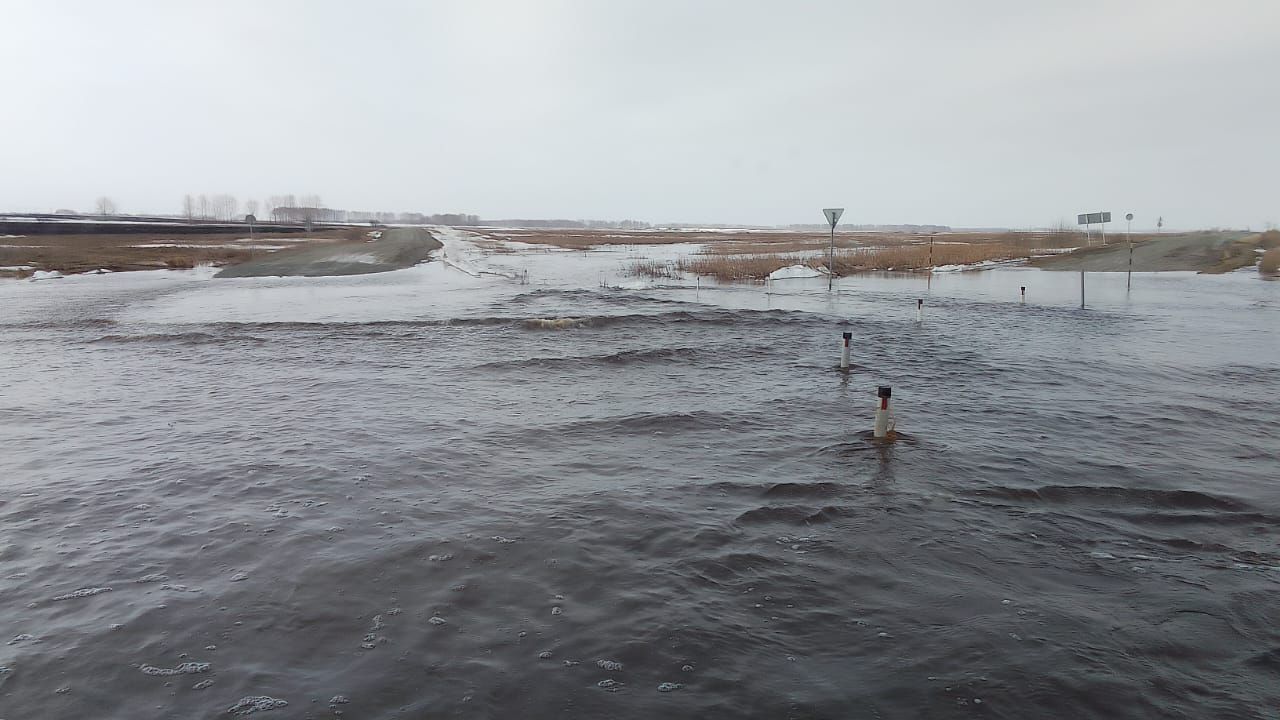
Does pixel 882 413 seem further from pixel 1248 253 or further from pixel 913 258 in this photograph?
pixel 1248 253

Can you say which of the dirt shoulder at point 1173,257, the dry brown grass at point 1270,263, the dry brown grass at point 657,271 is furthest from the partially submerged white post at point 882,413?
the dry brown grass at point 1270,263

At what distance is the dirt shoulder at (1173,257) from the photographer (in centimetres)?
4416

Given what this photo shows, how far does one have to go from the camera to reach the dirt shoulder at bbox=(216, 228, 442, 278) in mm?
42844

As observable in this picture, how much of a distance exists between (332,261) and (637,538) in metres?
47.7

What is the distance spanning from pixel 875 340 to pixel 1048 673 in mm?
16195

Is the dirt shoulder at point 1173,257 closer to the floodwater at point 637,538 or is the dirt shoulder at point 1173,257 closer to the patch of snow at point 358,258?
the floodwater at point 637,538

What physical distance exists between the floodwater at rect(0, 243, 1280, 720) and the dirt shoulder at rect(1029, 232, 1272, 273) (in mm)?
34161

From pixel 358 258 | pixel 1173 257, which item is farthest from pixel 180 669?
pixel 1173 257

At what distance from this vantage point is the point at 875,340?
A: 20.7 metres

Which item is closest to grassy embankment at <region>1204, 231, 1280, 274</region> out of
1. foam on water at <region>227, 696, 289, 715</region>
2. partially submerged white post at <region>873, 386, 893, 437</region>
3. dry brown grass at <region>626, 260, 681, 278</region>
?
dry brown grass at <region>626, 260, 681, 278</region>

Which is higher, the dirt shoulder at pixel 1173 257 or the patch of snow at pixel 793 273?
the dirt shoulder at pixel 1173 257

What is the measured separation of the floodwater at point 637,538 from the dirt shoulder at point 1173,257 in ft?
112

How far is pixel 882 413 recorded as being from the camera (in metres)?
10.7

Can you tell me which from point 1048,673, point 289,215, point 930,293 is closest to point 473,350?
point 1048,673
